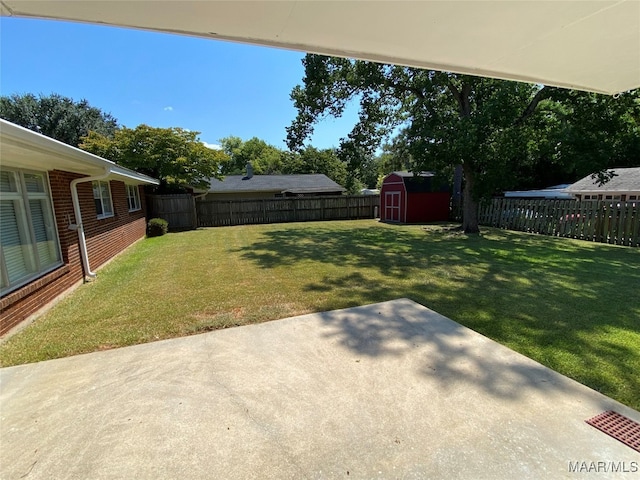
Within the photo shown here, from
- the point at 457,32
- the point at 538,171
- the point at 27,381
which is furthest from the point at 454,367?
the point at 538,171

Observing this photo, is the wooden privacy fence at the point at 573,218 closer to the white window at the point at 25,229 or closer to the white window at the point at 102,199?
the white window at the point at 25,229

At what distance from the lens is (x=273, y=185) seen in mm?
24297

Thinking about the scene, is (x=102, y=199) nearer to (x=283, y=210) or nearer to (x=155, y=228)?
(x=155, y=228)

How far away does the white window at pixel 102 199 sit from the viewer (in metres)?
8.01

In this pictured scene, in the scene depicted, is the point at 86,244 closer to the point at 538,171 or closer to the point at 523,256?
the point at 523,256

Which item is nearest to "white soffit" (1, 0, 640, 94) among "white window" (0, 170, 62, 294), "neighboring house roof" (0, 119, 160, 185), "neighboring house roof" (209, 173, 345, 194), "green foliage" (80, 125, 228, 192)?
"neighboring house roof" (0, 119, 160, 185)

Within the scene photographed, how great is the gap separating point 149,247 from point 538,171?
28.0 meters

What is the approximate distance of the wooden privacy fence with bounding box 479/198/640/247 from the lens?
9.62 metres

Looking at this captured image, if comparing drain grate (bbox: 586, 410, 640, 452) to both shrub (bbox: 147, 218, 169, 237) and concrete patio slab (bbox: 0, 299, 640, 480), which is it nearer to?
concrete patio slab (bbox: 0, 299, 640, 480)

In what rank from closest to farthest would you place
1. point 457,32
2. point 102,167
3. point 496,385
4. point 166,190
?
point 457,32, point 496,385, point 102,167, point 166,190

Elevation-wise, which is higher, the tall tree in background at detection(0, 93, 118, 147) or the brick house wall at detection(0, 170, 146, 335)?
the tall tree in background at detection(0, 93, 118, 147)

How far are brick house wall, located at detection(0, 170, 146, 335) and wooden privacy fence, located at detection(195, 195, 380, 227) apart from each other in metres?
8.07

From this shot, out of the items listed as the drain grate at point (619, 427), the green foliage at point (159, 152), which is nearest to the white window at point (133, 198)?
the green foliage at point (159, 152)

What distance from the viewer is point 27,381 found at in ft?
9.25
